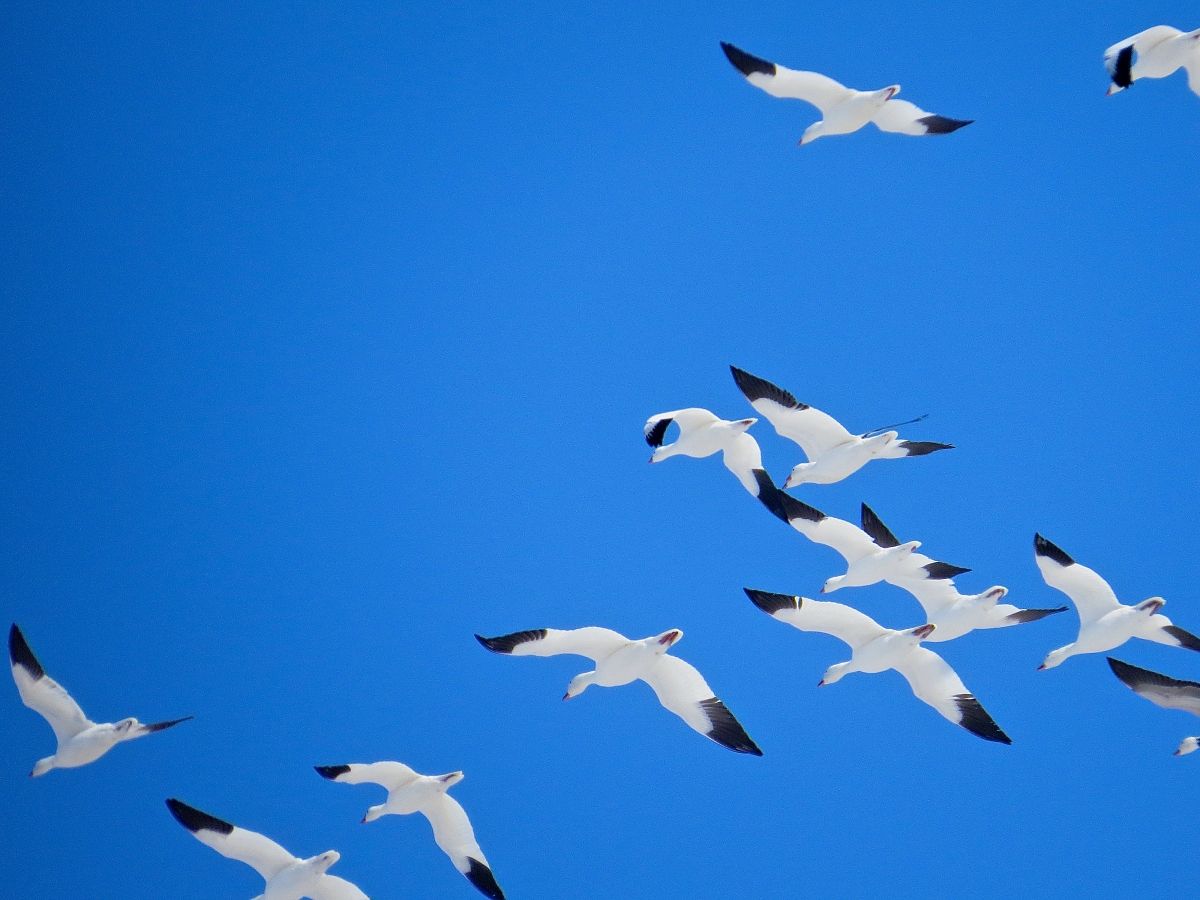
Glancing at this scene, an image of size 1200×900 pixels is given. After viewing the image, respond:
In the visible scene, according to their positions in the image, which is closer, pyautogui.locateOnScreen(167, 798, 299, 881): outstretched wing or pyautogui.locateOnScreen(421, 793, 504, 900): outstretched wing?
pyautogui.locateOnScreen(167, 798, 299, 881): outstretched wing

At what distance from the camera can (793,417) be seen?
13.9 m

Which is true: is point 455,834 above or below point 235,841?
below

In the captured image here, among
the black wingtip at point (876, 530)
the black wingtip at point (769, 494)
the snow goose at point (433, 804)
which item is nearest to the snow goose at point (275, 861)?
the snow goose at point (433, 804)

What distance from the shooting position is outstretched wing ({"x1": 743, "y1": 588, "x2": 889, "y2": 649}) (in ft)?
45.2

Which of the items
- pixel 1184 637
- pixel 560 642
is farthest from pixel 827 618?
pixel 1184 637

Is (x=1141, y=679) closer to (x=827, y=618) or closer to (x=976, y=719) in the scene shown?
(x=976, y=719)

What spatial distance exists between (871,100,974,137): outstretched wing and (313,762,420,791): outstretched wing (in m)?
8.93

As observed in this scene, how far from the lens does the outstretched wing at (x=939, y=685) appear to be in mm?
14242

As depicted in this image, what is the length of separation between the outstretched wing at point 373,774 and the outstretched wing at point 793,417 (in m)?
5.51

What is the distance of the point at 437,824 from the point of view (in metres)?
15.0

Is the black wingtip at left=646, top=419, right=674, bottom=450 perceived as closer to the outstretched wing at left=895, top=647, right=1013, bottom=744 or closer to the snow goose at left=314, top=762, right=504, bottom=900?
the outstretched wing at left=895, top=647, right=1013, bottom=744

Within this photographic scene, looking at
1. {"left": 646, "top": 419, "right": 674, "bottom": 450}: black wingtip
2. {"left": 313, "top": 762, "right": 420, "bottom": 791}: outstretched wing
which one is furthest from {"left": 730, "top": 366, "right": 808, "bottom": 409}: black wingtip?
{"left": 313, "top": 762, "right": 420, "bottom": 791}: outstretched wing

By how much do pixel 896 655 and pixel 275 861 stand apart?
24.1 ft

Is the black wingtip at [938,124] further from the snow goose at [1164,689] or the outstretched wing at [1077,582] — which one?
the snow goose at [1164,689]
